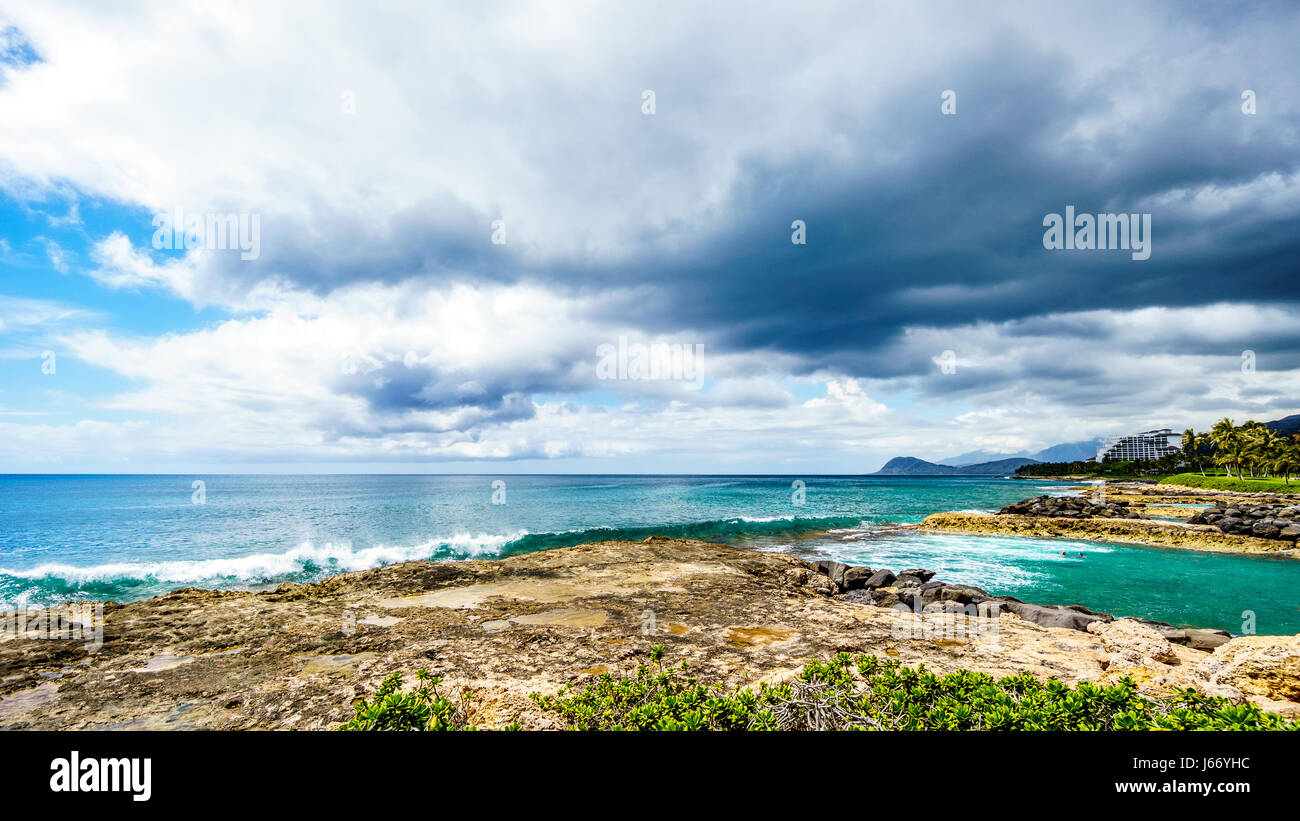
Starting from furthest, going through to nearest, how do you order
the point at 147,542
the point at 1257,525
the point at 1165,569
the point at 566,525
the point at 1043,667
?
the point at 566,525 < the point at 147,542 < the point at 1257,525 < the point at 1165,569 < the point at 1043,667

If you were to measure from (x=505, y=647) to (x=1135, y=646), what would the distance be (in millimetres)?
10844

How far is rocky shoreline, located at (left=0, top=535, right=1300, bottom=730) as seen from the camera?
21.6 feet

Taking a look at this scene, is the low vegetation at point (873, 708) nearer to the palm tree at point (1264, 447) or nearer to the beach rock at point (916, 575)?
the beach rock at point (916, 575)

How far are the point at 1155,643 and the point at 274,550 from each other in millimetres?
37842

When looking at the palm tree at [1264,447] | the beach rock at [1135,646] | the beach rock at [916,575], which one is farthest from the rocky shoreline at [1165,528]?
the palm tree at [1264,447]

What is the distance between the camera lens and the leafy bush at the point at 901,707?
4.53 metres

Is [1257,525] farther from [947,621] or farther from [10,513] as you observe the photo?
[10,513]

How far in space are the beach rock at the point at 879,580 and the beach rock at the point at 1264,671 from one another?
12002mm

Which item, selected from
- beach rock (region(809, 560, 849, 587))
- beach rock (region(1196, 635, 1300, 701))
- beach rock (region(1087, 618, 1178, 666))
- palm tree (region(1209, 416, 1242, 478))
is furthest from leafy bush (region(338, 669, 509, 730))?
palm tree (region(1209, 416, 1242, 478))

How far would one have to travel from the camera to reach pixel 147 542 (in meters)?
33.2

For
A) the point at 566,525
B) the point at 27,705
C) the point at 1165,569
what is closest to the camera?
the point at 27,705

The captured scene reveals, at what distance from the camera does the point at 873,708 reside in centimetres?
518

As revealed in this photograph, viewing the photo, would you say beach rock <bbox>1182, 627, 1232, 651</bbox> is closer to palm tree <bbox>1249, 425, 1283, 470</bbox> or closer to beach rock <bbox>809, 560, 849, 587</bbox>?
beach rock <bbox>809, 560, 849, 587</bbox>
